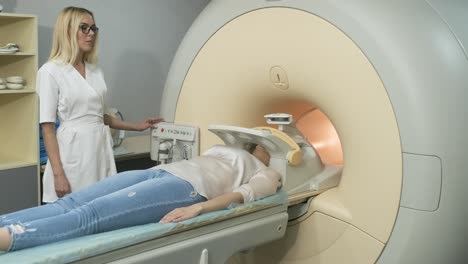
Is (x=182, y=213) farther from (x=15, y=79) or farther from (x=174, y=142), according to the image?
(x=15, y=79)

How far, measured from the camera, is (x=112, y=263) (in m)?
1.32

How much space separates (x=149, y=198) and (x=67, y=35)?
0.86 metres

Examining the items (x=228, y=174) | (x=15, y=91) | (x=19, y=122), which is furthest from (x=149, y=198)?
(x=19, y=122)

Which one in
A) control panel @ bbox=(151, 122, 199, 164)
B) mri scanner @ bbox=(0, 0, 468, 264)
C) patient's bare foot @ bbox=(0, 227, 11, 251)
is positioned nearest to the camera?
patient's bare foot @ bbox=(0, 227, 11, 251)

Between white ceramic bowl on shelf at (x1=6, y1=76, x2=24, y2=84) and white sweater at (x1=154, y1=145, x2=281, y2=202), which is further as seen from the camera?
white ceramic bowl on shelf at (x1=6, y1=76, x2=24, y2=84)

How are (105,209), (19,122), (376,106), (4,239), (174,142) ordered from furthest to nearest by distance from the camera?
(19,122)
(174,142)
(376,106)
(105,209)
(4,239)

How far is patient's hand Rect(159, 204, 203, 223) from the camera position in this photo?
1.49 meters

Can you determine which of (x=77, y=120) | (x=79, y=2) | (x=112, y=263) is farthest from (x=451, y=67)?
(x=79, y=2)

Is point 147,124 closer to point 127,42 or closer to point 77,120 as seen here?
point 77,120

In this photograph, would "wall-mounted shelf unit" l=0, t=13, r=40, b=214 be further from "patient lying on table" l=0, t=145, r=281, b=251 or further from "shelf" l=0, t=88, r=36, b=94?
"patient lying on table" l=0, t=145, r=281, b=251

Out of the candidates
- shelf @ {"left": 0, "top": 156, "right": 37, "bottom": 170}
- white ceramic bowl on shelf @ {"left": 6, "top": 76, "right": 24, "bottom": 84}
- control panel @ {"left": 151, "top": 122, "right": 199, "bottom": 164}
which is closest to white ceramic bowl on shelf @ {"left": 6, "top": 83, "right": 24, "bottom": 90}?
white ceramic bowl on shelf @ {"left": 6, "top": 76, "right": 24, "bottom": 84}

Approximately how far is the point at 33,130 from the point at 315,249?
141cm

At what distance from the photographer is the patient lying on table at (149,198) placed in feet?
4.48

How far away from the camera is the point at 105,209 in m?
1.48
